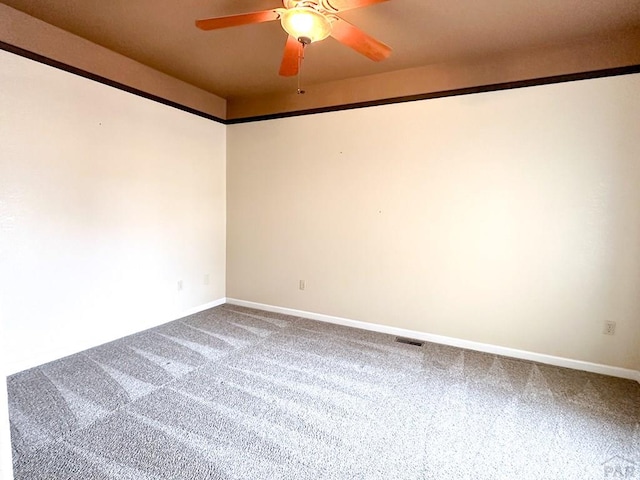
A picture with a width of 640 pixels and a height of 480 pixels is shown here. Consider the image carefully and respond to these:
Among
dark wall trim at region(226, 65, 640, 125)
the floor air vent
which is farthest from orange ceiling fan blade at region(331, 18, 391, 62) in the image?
the floor air vent

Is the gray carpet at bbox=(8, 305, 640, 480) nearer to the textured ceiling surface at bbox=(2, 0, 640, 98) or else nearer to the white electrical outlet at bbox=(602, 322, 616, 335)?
the white electrical outlet at bbox=(602, 322, 616, 335)

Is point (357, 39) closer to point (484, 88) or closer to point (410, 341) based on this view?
point (484, 88)

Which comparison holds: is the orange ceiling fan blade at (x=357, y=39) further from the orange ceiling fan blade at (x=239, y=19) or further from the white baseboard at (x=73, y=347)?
the white baseboard at (x=73, y=347)

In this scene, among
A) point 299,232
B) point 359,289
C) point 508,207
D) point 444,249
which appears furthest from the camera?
point 299,232

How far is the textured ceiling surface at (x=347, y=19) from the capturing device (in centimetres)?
235

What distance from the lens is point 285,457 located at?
1810 millimetres

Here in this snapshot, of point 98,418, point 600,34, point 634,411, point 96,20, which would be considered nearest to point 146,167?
point 96,20

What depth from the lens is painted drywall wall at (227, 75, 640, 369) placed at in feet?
9.03

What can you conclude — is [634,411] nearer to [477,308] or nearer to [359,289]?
[477,308]

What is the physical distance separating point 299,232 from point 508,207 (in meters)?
2.20

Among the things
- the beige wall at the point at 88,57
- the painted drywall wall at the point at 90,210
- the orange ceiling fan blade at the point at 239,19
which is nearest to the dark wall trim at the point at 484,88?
the beige wall at the point at 88,57

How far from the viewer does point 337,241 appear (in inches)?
152

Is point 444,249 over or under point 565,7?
under

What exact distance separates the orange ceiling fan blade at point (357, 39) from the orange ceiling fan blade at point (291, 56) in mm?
263
